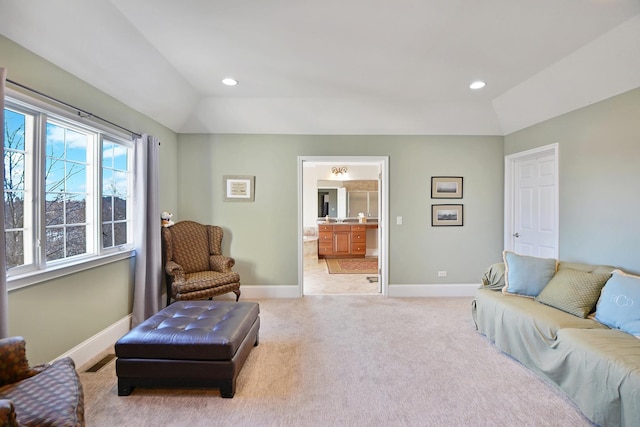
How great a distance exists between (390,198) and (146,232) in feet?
10.4

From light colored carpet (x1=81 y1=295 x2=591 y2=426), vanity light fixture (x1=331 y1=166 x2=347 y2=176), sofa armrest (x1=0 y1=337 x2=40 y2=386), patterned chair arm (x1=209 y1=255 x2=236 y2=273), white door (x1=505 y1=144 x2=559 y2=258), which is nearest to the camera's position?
sofa armrest (x1=0 y1=337 x2=40 y2=386)

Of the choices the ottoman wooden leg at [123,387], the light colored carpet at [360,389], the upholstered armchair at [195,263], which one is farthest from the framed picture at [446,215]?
the ottoman wooden leg at [123,387]

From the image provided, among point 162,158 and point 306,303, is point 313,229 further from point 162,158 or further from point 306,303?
point 162,158

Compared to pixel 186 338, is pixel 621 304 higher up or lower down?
higher up

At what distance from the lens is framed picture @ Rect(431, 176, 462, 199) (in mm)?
4160

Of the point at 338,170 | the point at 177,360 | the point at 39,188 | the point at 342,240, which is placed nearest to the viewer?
the point at 177,360

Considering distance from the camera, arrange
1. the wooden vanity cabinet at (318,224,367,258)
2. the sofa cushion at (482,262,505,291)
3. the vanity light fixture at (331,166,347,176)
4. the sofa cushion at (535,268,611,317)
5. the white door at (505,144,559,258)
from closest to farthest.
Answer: the sofa cushion at (535,268,611,317)
the sofa cushion at (482,262,505,291)
the white door at (505,144,559,258)
the wooden vanity cabinet at (318,224,367,258)
the vanity light fixture at (331,166,347,176)

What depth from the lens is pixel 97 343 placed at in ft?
8.17

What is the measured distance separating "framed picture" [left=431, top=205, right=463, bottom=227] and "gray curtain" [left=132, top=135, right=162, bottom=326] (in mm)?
3687

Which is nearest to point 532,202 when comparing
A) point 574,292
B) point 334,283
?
point 574,292

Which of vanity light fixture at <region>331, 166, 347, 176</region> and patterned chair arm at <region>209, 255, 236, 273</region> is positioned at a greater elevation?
vanity light fixture at <region>331, 166, 347, 176</region>

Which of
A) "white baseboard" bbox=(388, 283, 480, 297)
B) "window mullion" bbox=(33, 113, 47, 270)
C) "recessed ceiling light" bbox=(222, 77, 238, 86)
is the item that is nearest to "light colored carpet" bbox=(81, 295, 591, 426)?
"window mullion" bbox=(33, 113, 47, 270)

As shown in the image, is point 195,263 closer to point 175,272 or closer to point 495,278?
point 175,272

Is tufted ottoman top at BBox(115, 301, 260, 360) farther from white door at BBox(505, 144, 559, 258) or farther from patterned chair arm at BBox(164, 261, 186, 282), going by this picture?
white door at BBox(505, 144, 559, 258)
